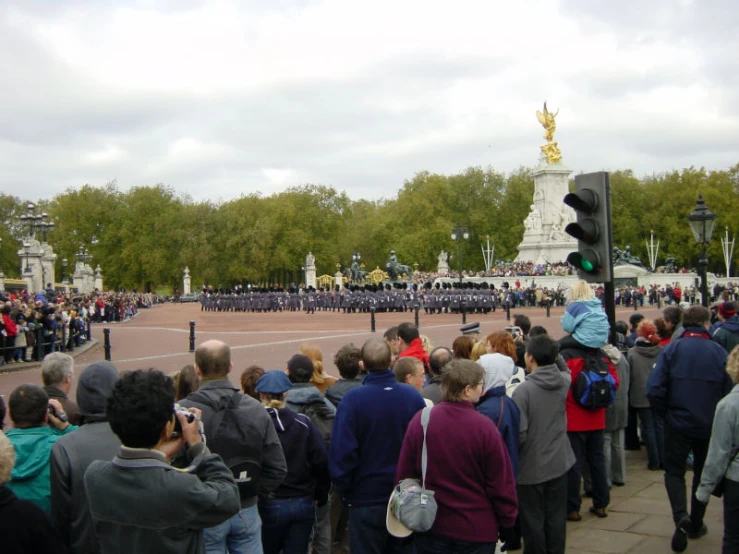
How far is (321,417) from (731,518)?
286cm

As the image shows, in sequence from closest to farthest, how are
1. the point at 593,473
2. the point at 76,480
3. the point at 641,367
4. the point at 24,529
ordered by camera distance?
the point at 24,529 < the point at 76,480 < the point at 593,473 < the point at 641,367

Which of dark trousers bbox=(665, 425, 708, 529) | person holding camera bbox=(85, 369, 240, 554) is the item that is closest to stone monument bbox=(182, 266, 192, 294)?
dark trousers bbox=(665, 425, 708, 529)

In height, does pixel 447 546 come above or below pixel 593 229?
below

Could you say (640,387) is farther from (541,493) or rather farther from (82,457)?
(82,457)

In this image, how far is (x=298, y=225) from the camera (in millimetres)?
82438

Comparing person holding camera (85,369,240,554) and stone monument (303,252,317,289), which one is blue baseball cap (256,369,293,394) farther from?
stone monument (303,252,317,289)

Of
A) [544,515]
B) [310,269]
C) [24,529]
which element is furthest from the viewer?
[310,269]

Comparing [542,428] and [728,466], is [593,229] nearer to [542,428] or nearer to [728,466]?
[542,428]

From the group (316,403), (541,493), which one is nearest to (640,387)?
(541,493)

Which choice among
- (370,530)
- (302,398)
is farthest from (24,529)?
(302,398)

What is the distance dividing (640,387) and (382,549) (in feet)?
16.1

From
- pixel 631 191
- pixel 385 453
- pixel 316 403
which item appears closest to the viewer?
pixel 385 453

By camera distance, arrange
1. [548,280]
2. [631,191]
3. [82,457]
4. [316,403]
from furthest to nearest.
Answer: [631,191] → [548,280] → [316,403] → [82,457]

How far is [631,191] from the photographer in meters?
81.4
